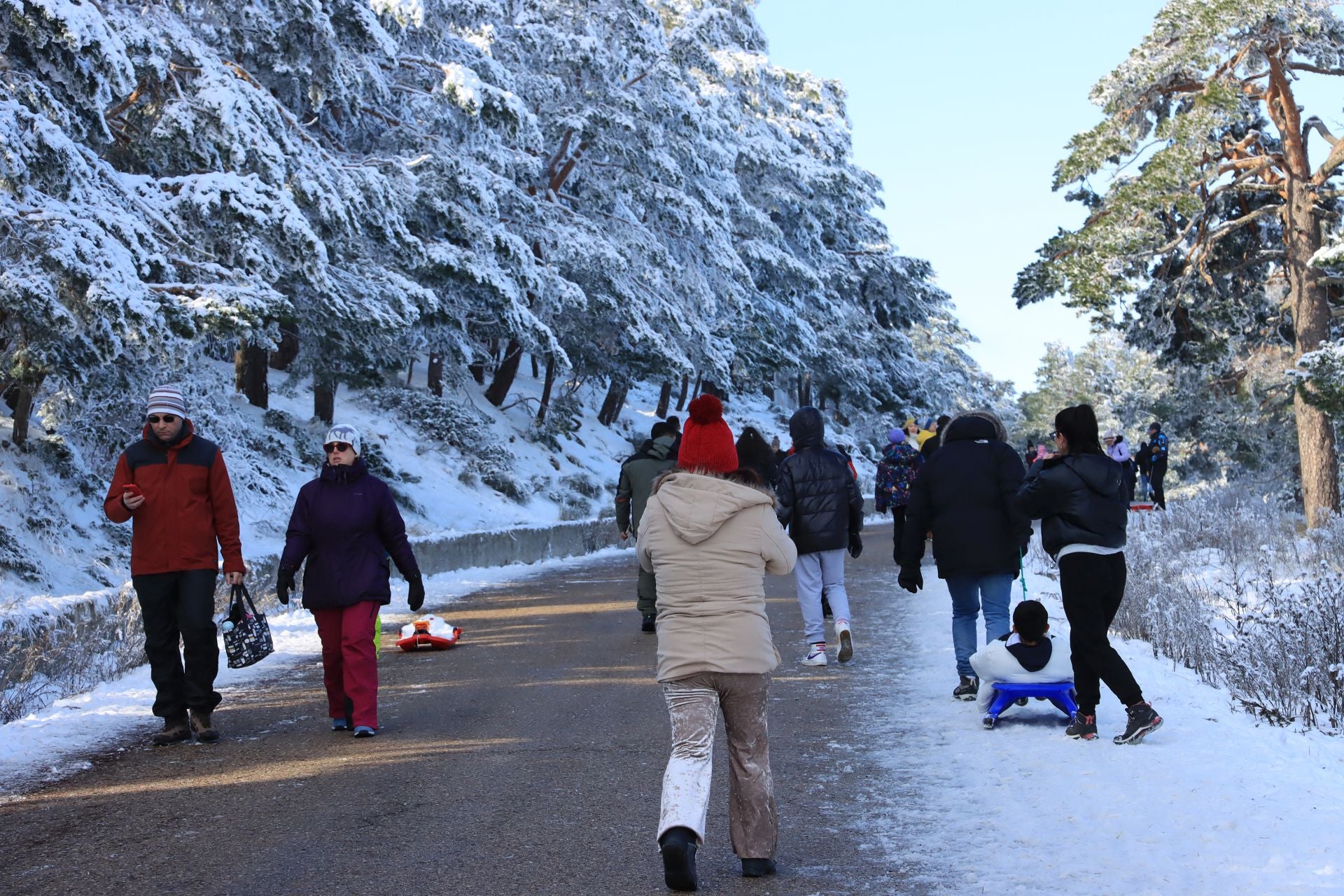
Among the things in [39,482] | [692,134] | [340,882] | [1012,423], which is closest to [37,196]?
[39,482]

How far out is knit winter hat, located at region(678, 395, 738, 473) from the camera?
5609 mm

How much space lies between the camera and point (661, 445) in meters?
13.6

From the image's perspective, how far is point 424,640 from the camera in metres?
12.7

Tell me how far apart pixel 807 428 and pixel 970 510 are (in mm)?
2227

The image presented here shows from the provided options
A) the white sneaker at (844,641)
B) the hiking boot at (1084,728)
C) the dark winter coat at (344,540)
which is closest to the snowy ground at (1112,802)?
the hiking boot at (1084,728)

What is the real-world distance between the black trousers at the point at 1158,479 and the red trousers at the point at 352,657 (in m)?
22.3

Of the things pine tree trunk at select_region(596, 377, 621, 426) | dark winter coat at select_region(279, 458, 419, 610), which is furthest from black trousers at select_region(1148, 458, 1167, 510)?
dark winter coat at select_region(279, 458, 419, 610)

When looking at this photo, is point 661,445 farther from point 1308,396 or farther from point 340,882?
point 1308,396

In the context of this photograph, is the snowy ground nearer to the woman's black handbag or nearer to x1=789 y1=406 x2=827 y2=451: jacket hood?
x1=789 y1=406 x2=827 y2=451: jacket hood

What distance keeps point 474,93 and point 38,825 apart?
18892 mm

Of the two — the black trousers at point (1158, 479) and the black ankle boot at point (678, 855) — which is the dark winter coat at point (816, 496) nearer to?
the black ankle boot at point (678, 855)

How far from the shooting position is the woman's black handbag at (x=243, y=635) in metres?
8.71

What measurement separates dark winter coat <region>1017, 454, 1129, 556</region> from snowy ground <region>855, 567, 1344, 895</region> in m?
1.15

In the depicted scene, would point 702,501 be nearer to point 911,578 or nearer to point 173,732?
point 911,578
